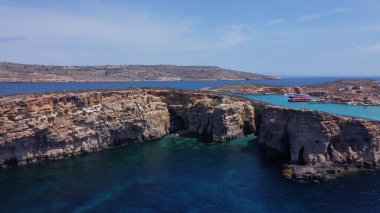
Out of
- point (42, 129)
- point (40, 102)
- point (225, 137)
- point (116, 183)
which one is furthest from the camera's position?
point (225, 137)

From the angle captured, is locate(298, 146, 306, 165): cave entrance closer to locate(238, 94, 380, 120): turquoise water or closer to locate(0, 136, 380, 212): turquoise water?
locate(0, 136, 380, 212): turquoise water

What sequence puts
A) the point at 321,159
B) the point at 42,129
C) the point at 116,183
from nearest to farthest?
the point at 116,183, the point at 321,159, the point at 42,129

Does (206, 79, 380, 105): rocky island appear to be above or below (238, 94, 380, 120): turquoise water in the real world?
above

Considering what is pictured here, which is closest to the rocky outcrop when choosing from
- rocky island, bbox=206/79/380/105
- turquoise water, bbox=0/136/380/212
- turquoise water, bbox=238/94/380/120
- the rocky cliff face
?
turquoise water, bbox=0/136/380/212

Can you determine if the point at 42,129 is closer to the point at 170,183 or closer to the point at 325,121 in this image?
the point at 170,183

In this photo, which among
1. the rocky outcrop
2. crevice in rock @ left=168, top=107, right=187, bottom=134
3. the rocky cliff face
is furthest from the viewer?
crevice in rock @ left=168, top=107, right=187, bottom=134

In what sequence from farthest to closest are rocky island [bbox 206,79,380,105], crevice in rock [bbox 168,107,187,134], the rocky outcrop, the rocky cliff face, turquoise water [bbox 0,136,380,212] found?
rocky island [bbox 206,79,380,105] < crevice in rock [bbox 168,107,187,134] < the rocky cliff face < the rocky outcrop < turquoise water [bbox 0,136,380,212]

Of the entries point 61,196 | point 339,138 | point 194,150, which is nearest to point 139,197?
point 61,196

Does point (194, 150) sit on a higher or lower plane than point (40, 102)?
lower
